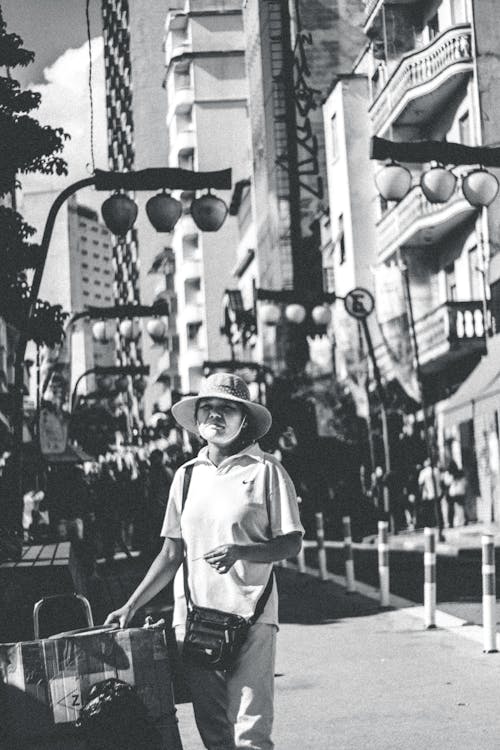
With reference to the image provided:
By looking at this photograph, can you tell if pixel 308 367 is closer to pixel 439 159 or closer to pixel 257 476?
pixel 439 159

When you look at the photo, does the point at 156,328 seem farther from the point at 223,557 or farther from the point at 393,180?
the point at 223,557

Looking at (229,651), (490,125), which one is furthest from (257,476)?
(490,125)

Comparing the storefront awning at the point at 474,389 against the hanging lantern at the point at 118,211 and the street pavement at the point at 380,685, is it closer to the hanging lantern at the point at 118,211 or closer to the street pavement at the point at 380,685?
the street pavement at the point at 380,685

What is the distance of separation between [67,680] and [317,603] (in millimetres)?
12938

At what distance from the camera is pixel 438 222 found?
41.1m

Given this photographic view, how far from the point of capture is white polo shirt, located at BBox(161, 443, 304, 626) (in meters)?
6.08

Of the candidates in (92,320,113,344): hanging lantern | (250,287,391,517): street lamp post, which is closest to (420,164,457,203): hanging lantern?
(250,287,391,517): street lamp post

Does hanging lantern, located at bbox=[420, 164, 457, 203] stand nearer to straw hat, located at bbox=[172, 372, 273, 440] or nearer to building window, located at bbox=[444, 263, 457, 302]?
straw hat, located at bbox=[172, 372, 273, 440]

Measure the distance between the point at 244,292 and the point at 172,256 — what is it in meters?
38.3

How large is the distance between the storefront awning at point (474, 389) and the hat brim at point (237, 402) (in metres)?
20.6

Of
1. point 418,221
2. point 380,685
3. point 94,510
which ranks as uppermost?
point 418,221

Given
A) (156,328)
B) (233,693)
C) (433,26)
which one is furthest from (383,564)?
(156,328)

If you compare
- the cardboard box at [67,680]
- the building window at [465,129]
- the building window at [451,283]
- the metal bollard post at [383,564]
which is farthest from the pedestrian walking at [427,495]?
the cardboard box at [67,680]

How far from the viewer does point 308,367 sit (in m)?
53.9
